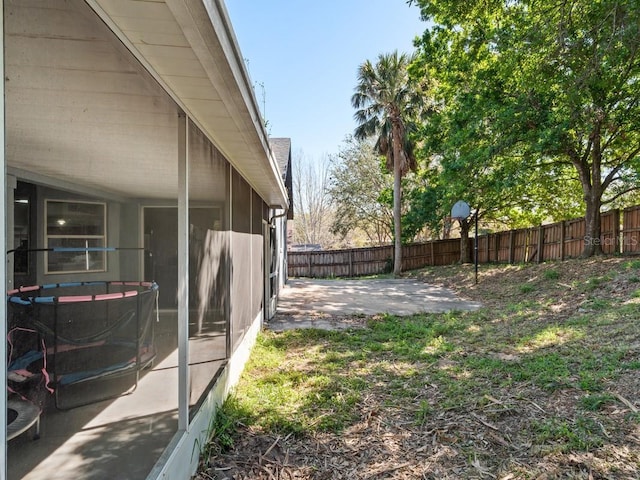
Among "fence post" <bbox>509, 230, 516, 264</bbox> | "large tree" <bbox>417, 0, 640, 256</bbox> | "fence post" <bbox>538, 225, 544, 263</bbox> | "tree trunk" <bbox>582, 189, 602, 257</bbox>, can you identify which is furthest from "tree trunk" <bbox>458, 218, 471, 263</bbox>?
"tree trunk" <bbox>582, 189, 602, 257</bbox>

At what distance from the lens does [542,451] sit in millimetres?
2533

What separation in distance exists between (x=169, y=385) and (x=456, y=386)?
8.90 ft

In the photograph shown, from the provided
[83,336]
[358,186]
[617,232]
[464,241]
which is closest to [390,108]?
[464,241]

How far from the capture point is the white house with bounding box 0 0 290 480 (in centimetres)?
128

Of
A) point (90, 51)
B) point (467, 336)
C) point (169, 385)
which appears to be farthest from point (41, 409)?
point (467, 336)

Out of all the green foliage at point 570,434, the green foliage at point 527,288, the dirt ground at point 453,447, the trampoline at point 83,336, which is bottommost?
the dirt ground at point 453,447

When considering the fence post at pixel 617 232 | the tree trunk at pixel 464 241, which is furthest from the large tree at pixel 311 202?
the fence post at pixel 617 232

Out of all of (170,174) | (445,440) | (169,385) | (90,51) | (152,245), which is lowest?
(445,440)

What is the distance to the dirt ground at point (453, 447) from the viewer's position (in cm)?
239

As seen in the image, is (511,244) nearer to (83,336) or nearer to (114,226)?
(114,226)

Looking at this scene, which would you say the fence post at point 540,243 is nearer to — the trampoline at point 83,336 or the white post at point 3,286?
the trampoline at point 83,336

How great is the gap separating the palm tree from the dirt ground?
13027mm

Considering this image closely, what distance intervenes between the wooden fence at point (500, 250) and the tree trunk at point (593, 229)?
0.15 metres

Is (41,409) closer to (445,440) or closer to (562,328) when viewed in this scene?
(445,440)
